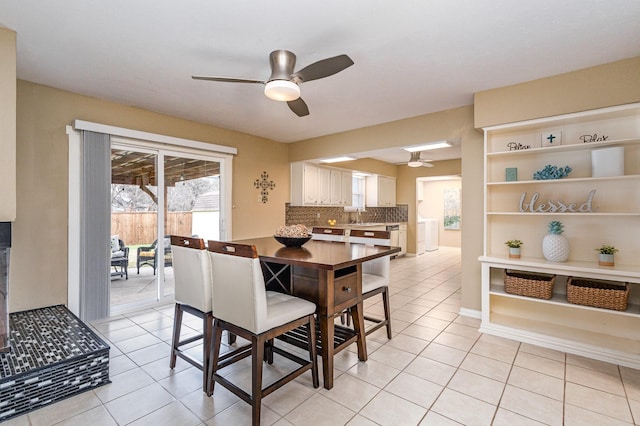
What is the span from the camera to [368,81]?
2.97m

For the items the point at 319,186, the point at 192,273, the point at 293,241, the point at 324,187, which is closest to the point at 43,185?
the point at 192,273

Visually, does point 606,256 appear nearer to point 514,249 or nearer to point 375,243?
point 514,249

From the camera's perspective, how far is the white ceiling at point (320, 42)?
190 cm

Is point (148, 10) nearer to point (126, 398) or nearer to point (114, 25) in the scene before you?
point (114, 25)

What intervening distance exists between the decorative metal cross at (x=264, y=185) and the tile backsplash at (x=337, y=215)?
1.86 ft

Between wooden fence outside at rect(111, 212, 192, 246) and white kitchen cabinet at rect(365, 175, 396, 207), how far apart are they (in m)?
4.64

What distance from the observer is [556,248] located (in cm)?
287

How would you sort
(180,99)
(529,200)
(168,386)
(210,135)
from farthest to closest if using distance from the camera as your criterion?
1. (210,135)
2. (180,99)
3. (529,200)
4. (168,386)

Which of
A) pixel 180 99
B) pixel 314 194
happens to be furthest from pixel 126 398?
pixel 314 194

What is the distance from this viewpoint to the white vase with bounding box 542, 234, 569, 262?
2.85 m

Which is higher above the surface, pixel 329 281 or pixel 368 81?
pixel 368 81

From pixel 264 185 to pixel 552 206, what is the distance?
13.2 ft

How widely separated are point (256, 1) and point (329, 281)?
1.85 m

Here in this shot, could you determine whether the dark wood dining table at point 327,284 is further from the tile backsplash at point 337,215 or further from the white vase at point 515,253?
the tile backsplash at point 337,215
